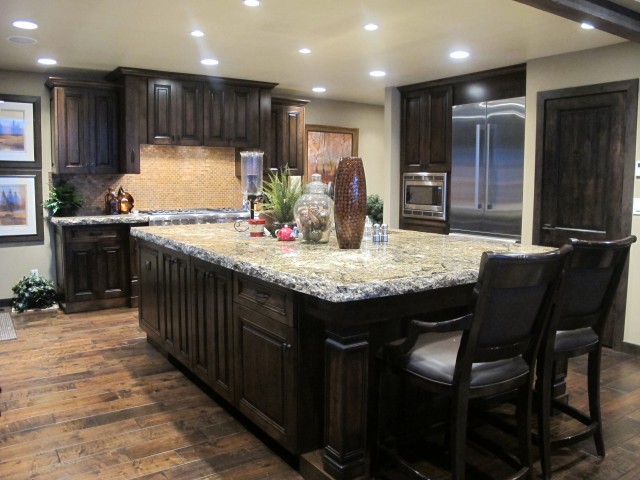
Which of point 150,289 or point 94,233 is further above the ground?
point 94,233

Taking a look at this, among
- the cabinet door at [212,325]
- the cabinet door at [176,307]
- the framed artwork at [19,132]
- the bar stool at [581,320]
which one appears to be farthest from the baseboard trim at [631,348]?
the framed artwork at [19,132]

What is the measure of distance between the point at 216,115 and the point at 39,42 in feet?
6.77

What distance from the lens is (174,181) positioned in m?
6.55

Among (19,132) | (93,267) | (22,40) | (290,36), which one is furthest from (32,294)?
(290,36)

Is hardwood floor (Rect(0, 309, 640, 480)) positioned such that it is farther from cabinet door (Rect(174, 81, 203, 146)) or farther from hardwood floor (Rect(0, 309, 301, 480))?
cabinet door (Rect(174, 81, 203, 146))

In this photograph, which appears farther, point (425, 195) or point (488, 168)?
point (425, 195)

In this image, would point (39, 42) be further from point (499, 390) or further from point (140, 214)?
point (499, 390)

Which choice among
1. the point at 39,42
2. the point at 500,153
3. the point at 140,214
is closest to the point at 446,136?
the point at 500,153

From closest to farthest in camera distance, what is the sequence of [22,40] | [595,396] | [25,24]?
[595,396], [25,24], [22,40]

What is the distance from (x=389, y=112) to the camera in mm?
6500

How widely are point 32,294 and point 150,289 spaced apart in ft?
7.32

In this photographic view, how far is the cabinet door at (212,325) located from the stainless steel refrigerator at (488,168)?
325cm

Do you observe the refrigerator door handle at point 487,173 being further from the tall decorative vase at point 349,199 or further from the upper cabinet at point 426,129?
the tall decorative vase at point 349,199

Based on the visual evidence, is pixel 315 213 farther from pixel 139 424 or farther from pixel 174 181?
pixel 174 181
